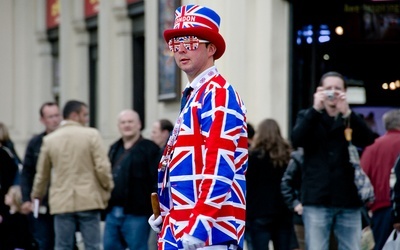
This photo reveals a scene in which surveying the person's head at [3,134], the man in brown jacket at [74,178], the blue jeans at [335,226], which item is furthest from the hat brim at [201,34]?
the person's head at [3,134]

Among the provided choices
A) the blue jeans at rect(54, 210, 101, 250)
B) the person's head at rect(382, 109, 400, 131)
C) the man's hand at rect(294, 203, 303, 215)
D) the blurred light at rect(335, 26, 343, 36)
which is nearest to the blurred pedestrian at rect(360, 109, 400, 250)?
the person's head at rect(382, 109, 400, 131)

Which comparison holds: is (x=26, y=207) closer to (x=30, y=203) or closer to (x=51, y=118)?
(x=30, y=203)

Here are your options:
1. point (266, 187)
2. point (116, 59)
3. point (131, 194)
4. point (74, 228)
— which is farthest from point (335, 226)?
point (116, 59)

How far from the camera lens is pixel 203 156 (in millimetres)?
5781

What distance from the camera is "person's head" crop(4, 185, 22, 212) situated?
12016mm

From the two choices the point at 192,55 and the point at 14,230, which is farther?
the point at 14,230

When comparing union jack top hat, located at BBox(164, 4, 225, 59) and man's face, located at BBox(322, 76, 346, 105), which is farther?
man's face, located at BBox(322, 76, 346, 105)

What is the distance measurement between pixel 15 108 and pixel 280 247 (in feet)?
47.8

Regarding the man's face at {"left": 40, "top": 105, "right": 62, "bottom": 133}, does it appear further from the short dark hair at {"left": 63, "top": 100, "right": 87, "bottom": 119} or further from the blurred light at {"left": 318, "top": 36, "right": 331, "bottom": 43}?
the blurred light at {"left": 318, "top": 36, "right": 331, "bottom": 43}

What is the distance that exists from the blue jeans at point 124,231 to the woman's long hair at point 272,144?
54.9 inches

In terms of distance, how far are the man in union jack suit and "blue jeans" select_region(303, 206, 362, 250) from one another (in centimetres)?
386

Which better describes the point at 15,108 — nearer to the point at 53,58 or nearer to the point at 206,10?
the point at 53,58

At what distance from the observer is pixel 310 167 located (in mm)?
9906

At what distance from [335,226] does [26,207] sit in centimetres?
393
